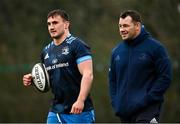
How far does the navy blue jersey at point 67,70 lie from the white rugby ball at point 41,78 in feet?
0.20

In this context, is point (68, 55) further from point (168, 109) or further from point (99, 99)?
point (99, 99)

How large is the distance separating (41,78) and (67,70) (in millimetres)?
381

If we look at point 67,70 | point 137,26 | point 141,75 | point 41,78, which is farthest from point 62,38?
point 141,75

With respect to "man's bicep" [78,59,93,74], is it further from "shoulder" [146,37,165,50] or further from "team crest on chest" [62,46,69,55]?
"shoulder" [146,37,165,50]

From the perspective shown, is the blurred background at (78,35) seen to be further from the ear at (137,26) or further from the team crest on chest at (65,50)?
the ear at (137,26)

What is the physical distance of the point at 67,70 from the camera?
8672 millimetres

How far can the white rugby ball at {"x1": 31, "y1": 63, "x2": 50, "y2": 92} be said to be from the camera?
28.9 ft

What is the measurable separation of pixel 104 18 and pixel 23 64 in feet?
19.0

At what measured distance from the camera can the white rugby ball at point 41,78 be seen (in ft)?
28.9

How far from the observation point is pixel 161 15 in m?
21.7

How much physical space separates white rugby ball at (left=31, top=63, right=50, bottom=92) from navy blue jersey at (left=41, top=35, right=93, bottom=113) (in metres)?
0.06

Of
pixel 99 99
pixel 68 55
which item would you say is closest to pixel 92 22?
pixel 99 99

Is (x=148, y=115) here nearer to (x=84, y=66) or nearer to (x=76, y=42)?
(x=84, y=66)

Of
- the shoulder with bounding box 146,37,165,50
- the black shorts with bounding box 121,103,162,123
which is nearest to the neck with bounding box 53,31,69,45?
the shoulder with bounding box 146,37,165,50
